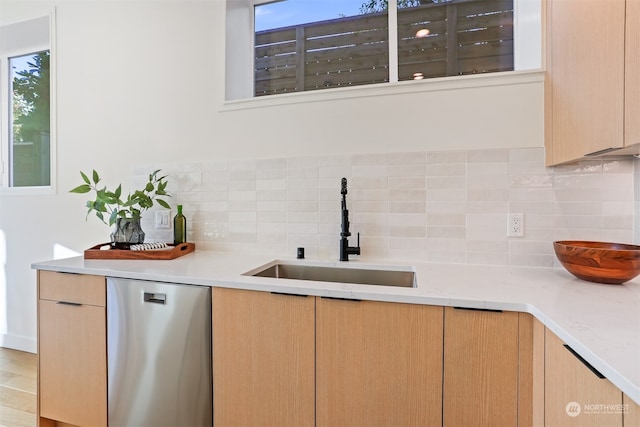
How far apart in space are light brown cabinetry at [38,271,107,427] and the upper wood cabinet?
2.07 metres

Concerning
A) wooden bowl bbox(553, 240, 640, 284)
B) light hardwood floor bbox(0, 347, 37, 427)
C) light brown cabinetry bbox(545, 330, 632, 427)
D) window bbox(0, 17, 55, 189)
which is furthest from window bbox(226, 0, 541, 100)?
light hardwood floor bbox(0, 347, 37, 427)

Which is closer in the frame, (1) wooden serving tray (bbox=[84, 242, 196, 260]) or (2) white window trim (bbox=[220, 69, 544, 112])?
(2) white window trim (bbox=[220, 69, 544, 112])

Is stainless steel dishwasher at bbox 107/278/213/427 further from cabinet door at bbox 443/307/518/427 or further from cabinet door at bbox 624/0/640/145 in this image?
cabinet door at bbox 624/0/640/145

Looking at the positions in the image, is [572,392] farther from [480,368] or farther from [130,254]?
[130,254]

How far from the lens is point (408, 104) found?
1.71m

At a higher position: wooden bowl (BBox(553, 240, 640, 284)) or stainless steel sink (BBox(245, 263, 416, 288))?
wooden bowl (BBox(553, 240, 640, 284))

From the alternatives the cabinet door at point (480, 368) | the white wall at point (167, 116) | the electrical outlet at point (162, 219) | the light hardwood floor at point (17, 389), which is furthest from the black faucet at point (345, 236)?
the light hardwood floor at point (17, 389)

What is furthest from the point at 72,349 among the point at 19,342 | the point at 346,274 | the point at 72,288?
the point at 19,342

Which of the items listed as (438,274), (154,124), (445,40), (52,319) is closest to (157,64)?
(154,124)

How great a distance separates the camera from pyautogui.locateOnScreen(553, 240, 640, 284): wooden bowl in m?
1.07

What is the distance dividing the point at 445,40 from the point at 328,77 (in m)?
0.70

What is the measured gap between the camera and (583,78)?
3.72ft

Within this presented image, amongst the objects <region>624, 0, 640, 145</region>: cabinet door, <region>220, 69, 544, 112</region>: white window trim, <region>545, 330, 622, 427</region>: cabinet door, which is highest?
<region>220, 69, 544, 112</region>: white window trim

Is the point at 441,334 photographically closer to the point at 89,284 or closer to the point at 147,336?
the point at 147,336
